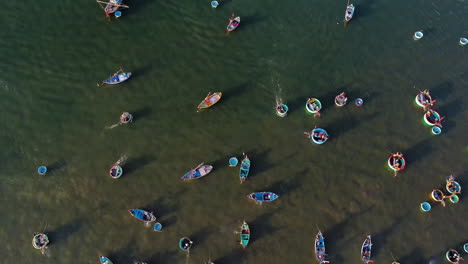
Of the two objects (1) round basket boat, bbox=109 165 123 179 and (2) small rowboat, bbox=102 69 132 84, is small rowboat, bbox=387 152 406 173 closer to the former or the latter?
(1) round basket boat, bbox=109 165 123 179

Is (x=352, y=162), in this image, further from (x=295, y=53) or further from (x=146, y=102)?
(x=146, y=102)

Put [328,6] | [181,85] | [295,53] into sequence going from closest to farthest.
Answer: [181,85] < [295,53] < [328,6]

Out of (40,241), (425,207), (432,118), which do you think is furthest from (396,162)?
(40,241)

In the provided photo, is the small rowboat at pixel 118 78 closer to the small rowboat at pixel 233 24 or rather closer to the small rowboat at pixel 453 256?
the small rowboat at pixel 233 24

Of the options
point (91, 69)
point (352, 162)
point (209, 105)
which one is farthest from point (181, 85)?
point (352, 162)

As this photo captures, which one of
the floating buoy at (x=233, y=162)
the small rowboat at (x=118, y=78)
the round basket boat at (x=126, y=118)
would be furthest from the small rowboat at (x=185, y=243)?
the small rowboat at (x=118, y=78)

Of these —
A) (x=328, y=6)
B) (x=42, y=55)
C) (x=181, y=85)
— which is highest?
(x=328, y=6)
